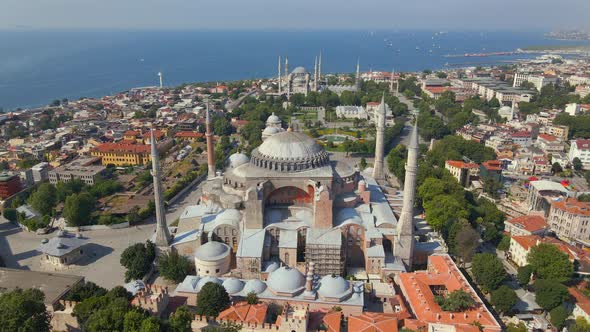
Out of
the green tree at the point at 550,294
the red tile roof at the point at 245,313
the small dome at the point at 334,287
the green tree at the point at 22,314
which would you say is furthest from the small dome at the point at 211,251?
the green tree at the point at 550,294

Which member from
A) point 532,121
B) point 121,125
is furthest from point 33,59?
point 532,121

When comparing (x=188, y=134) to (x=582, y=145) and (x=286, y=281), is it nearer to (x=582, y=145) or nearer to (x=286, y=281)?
(x=286, y=281)

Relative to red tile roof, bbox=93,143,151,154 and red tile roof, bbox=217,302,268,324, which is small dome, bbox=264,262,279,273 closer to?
red tile roof, bbox=217,302,268,324

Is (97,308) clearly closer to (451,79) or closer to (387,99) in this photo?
(387,99)

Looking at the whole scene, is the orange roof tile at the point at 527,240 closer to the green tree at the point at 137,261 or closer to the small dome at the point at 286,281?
the small dome at the point at 286,281

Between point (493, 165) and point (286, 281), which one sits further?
point (493, 165)

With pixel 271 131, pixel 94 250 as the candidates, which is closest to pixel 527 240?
pixel 271 131
